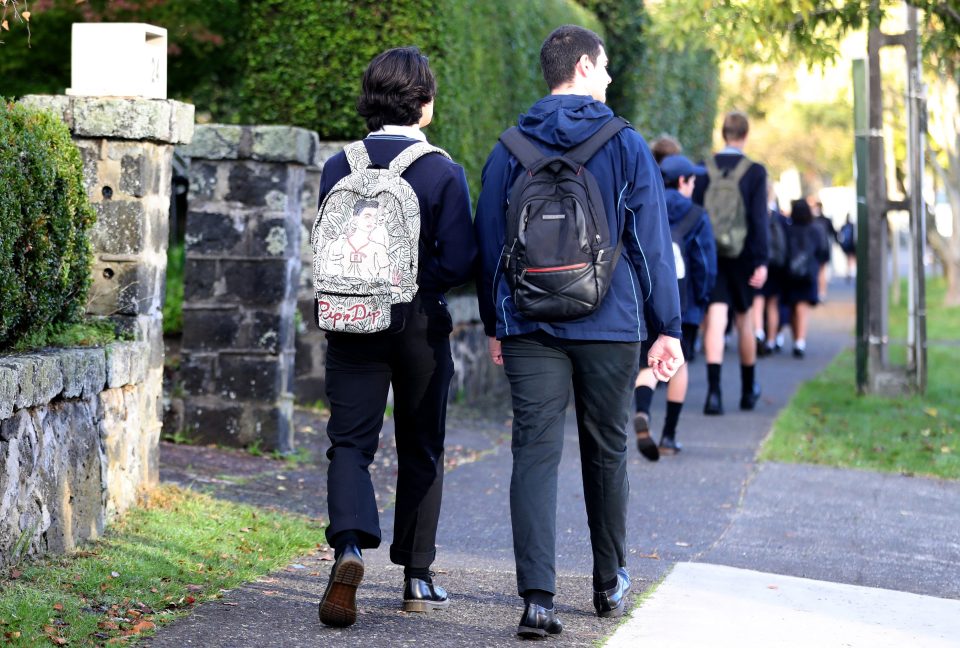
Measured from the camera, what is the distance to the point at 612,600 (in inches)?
187

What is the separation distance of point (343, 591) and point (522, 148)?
4.94 feet

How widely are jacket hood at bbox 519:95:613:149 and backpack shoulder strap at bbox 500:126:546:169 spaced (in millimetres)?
33

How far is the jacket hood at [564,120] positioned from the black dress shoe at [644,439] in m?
3.71

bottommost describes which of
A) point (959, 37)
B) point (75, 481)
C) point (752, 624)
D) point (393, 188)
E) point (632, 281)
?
point (752, 624)

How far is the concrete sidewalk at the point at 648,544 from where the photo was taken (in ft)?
15.2

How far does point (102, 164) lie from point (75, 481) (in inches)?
62.4

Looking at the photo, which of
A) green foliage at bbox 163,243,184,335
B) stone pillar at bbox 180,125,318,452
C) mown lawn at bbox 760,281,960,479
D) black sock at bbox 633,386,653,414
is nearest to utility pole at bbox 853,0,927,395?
mown lawn at bbox 760,281,960,479

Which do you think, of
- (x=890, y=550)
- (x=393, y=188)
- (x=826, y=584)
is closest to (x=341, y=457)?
(x=393, y=188)

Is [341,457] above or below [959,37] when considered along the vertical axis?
below

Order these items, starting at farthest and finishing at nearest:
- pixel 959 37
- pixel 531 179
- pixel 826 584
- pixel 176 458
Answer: pixel 959 37 → pixel 176 458 → pixel 826 584 → pixel 531 179

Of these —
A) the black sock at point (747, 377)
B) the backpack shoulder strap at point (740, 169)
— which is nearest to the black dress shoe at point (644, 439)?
the backpack shoulder strap at point (740, 169)

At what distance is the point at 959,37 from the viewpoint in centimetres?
1064

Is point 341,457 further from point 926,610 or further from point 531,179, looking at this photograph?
point 926,610

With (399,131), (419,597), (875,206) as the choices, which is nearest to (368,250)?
(399,131)
